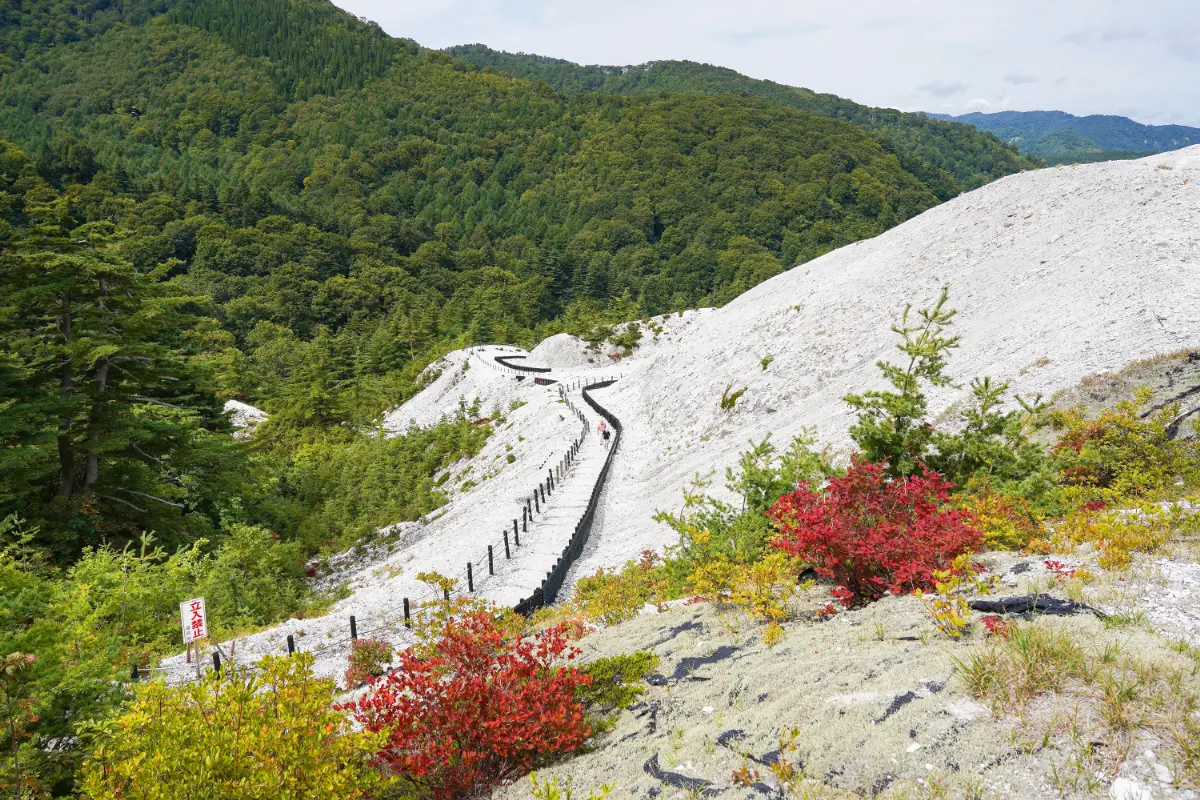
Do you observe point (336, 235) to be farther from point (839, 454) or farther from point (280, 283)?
point (839, 454)

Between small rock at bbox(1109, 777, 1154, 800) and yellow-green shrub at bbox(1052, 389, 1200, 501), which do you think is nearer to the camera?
small rock at bbox(1109, 777, 1154, 800)

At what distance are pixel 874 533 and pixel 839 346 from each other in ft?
61.3

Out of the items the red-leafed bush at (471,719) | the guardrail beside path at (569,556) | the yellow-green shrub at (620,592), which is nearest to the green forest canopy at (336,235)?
the guardrail beside path at (569,556)

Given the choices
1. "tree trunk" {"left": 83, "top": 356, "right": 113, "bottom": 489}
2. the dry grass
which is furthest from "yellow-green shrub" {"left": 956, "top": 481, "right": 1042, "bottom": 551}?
"tree trunk" {"left": 83, "top": 356, "right": 113, "bottom": 489}

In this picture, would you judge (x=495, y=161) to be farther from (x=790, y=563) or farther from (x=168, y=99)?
(x=790, y=563)

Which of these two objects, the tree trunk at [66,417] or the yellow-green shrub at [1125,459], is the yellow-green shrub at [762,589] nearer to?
the yellow-green shrub at [1125,459]

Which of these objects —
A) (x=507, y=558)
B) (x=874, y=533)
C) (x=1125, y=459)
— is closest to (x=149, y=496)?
(x=507, y=558)

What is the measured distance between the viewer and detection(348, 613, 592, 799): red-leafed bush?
5328 mm

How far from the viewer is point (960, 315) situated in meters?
22.0

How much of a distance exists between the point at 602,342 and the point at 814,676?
56.2 meters

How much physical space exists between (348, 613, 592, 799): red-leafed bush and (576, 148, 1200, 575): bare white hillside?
1084 cm

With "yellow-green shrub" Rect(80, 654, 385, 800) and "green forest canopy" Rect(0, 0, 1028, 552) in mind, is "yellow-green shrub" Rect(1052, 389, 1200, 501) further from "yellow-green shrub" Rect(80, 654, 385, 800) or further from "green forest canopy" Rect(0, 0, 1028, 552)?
"green forest canopy" Rect(0, 0, 1028, 552)

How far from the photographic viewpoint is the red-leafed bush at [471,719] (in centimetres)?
533

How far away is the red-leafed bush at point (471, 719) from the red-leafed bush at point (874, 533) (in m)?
3.25
